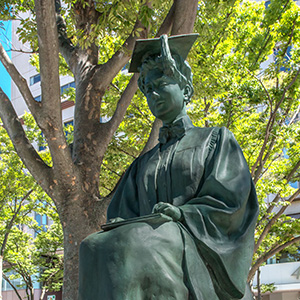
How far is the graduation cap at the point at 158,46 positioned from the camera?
2.98 m

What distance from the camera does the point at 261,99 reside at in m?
11.9

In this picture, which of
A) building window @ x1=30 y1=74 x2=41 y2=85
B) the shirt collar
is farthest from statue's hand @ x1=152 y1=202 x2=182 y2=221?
building window @ x1=30 y1=74 x2=41 y2=85

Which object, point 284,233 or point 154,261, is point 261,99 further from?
point 154,261

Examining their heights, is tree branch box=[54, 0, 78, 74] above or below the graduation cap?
above

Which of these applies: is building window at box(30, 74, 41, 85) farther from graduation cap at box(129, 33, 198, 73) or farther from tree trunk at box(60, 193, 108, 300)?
graduation cap at box(129, 33, 198, 73)

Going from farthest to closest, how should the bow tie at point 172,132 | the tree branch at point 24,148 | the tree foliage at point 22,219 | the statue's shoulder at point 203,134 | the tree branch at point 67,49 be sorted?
the tree foliage at point 22,219 → the tree branch at point 67,49 → the tree branch at point 24,148 → the bow tie at point 172,132 → the statue's shoulder at point 203,134

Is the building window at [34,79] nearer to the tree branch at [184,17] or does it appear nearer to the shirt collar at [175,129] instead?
the tree branch at [184,17]

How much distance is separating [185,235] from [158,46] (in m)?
1.14

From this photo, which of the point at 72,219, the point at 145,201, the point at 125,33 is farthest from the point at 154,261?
the point at 125,33

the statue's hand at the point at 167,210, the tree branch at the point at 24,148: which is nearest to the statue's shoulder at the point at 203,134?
the statue's hand at the point at 167,210

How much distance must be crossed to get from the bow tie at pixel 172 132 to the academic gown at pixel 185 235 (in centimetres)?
1

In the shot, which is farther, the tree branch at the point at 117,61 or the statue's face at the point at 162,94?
the tree branch at the point at 117,61

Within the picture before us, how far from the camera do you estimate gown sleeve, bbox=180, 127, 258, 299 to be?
2.50 m

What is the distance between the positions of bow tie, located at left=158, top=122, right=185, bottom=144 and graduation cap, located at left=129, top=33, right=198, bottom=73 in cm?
42
